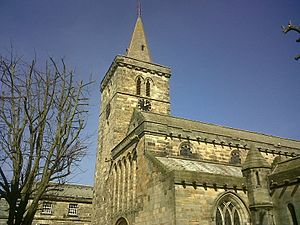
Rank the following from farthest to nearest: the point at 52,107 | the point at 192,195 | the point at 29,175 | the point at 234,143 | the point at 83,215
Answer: the point at 83,215 < the point at 234,143 < the point at 192,195 < the point at 52,107 < the point at 29,175

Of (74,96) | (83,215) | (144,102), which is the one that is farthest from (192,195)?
(83,215)

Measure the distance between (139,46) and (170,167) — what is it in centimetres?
2088

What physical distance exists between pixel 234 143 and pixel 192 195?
385 inches

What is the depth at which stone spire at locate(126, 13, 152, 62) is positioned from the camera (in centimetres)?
3266

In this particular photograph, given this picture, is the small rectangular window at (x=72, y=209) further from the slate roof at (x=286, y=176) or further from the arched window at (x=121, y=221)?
the slate roof at (x=286, y=176)

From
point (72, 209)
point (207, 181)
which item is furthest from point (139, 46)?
point (207, 181)

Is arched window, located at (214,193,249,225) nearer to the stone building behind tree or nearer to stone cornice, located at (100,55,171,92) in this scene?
the stone building behind tree

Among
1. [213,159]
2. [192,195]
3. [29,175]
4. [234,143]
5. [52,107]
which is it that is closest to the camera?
[29,175]

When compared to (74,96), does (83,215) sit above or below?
below

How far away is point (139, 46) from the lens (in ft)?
111

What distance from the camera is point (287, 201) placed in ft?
46.1

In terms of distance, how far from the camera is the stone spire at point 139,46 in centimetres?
3266

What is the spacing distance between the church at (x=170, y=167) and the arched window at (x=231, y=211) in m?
0.05

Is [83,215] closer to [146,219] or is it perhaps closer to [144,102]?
[144,102]
